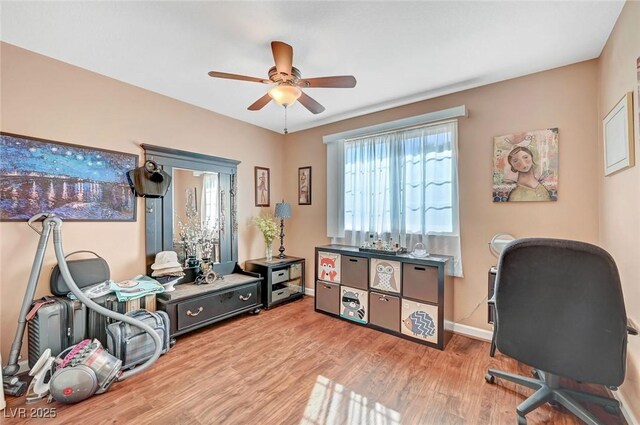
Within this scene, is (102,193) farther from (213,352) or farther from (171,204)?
(213,352)

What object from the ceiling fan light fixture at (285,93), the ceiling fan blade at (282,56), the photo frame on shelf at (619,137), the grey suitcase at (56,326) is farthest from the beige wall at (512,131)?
the grey suitcase at (56,326)

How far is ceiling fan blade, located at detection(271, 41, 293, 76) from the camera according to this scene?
1.77 metres

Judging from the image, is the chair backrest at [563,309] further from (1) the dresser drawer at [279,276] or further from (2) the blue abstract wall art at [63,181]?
(2) the blue abstract wall art at [63,181]

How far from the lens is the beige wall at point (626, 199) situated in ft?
5.01

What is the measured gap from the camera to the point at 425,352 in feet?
8.09

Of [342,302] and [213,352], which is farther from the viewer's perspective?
[342,302]

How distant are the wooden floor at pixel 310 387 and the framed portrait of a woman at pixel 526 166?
1485 mm

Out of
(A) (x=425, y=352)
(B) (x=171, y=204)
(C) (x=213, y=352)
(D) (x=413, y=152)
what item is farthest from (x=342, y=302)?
(B) (x=171, y=204)

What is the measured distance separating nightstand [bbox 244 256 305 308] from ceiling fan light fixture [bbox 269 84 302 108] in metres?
2.16

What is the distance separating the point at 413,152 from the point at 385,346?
6.89ft

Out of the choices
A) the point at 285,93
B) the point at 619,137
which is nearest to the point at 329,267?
the point at 285,93

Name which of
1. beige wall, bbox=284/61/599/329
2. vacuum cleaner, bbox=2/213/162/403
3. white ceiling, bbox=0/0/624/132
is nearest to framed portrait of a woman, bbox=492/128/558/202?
beige wall, bbox=284/61/599/329

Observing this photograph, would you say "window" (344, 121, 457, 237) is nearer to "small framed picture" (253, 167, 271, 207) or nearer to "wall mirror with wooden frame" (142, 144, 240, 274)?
"small framed picture" (253, 167, 271, 207)

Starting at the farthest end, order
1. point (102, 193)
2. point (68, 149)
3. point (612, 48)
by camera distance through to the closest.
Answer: point (102, 193) → point (68, 149) → point (612, 48)
